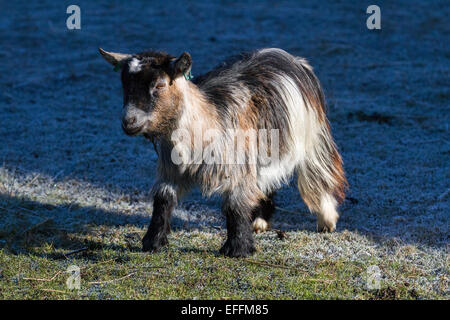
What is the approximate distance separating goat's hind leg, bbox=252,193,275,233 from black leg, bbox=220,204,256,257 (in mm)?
782

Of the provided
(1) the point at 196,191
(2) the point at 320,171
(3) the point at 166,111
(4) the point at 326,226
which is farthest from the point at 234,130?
(1) the point at 196,191

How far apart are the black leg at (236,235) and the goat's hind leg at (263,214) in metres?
0.78

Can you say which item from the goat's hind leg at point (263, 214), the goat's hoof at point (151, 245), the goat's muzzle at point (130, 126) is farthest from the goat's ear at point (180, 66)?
the goat's hind leg at point (263, 214)

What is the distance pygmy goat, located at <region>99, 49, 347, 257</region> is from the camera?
4.67m

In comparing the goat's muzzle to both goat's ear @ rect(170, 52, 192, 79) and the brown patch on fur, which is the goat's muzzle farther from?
goat's ear @ rect(170, 52, 192, 79)

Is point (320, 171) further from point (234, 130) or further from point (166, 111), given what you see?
point (166, 111)

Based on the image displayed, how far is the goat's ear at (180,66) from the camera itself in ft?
15.1

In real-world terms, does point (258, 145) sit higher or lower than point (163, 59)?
lower

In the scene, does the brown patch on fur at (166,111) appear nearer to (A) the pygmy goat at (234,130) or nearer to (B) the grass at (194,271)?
(A) the pygmy goat at (234,130)

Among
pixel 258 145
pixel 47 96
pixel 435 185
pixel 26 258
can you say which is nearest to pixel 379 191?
pixel 435 185

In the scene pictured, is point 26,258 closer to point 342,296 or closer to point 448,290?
point 342,296

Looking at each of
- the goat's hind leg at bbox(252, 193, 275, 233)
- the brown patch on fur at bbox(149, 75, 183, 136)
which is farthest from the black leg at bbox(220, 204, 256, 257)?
the brown patch on fur at bbox(149, 75, 183, 136)

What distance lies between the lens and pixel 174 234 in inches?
229

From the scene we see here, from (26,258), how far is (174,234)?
139cm
